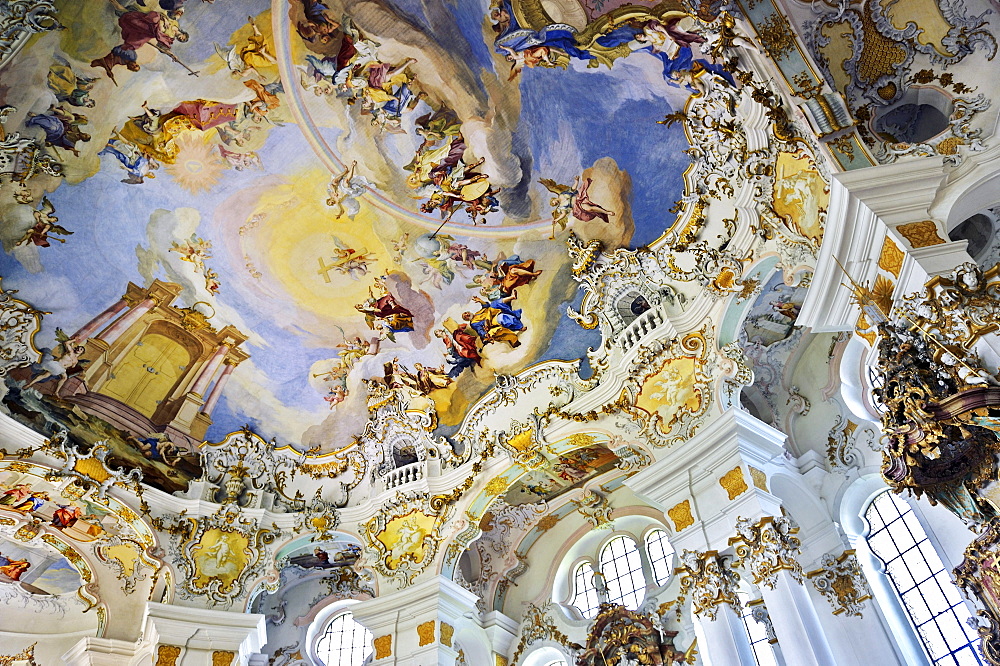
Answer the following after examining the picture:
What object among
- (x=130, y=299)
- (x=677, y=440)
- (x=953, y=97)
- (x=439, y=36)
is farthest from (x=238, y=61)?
(x=953, y=97)

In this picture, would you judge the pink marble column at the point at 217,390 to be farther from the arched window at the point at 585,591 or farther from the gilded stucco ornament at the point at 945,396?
the gilded stucco ornament at the point at 945,396

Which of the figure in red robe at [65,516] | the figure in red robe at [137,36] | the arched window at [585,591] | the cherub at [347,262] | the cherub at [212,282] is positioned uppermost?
the figure in red robe at [137,36]

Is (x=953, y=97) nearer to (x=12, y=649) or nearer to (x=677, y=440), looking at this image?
(x=677, y=440)

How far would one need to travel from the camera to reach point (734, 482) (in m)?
9.48

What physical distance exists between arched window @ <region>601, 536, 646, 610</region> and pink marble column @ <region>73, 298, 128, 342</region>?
31.5ft

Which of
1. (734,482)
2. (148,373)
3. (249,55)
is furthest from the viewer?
(148,373)

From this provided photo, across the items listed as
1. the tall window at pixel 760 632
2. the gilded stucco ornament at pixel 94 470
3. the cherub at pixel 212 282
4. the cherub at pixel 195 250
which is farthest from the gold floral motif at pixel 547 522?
the cherub at pixel 195 250

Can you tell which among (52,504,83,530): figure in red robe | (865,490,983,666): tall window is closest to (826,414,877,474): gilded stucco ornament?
(865,490,983,666): tall window

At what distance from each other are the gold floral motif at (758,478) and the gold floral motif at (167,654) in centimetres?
912

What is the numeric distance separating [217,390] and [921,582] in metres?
11.9

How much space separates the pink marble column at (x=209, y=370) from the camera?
14023 millimetres

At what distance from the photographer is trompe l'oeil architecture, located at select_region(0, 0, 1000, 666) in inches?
333

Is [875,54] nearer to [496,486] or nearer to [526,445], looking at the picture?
[526,445]

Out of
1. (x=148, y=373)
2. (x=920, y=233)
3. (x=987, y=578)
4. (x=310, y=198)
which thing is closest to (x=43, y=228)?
(x=148, y=373)
